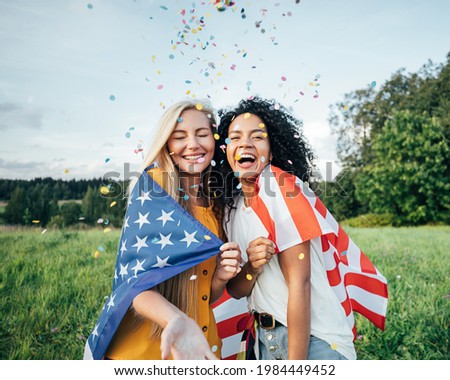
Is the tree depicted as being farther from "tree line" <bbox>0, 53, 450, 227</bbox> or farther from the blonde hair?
the blonde hair

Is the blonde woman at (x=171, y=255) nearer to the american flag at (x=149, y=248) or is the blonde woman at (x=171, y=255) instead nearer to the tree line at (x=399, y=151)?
the american flag at (x=149, y=248)

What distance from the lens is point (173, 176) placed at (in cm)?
239

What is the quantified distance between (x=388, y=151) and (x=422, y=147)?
58.9 inches

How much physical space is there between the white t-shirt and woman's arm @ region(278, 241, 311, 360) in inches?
3.6

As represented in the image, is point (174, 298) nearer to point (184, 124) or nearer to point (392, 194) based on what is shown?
point (184, 124)

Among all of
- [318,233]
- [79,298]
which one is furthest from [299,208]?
[79,298]

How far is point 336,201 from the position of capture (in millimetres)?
18188

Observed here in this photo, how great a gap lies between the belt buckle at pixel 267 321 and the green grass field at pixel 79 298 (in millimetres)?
1009

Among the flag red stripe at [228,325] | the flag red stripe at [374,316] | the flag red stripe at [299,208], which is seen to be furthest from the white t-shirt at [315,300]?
the flag red stripe at [228,325]

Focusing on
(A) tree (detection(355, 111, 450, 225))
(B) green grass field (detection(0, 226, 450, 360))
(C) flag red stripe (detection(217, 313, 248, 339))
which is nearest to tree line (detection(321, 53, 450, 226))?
(A) tree (detection(355, 111, 450, 225))

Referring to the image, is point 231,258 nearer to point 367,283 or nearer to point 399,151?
point 367,283

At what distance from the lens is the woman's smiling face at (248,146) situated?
7.57ft

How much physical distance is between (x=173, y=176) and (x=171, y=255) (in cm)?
42

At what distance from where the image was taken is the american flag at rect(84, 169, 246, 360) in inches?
84.6
